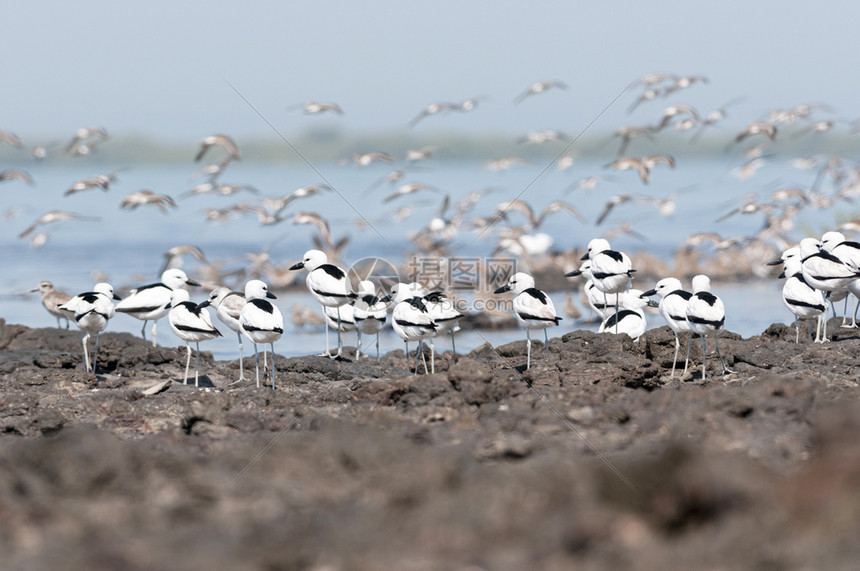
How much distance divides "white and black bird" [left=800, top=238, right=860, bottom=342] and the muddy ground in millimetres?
4786

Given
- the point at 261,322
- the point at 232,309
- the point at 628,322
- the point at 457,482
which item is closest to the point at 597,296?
the point at 628,322

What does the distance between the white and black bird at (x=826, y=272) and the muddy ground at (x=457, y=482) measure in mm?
4786

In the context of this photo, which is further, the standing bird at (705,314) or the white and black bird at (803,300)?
the white and black bird at (803,300)

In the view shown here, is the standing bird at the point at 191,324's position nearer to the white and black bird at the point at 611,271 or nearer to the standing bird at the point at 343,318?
the standing bird at the point at 343,318

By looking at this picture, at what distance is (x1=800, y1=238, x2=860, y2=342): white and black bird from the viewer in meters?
13.6

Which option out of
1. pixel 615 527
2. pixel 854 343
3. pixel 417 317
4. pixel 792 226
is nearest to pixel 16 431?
pixel 417 317

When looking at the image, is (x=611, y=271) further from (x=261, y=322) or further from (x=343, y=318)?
(x=261, y=322)

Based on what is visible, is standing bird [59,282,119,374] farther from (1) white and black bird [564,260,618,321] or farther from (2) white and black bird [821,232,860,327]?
(2) white and black bird [821,232,860,327]

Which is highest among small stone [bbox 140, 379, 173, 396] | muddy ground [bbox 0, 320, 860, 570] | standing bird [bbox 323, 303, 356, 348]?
standing bird [bbox 323, 303, 356, 348]

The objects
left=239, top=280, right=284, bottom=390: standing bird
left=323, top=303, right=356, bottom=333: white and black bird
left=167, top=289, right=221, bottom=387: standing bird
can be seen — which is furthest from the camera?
left=323, top=303, right=356, bottom=333: white and black bird

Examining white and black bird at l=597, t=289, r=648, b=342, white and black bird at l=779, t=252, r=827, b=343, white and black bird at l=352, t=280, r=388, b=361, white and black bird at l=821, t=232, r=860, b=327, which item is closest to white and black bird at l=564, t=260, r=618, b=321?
white and black bird at l=597, t=289, r=648, b=342

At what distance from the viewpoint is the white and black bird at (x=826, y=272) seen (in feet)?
44.8

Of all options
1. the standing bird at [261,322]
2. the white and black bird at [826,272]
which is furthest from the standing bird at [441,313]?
the white and black bird at [826,272]

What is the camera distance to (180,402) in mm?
10703
